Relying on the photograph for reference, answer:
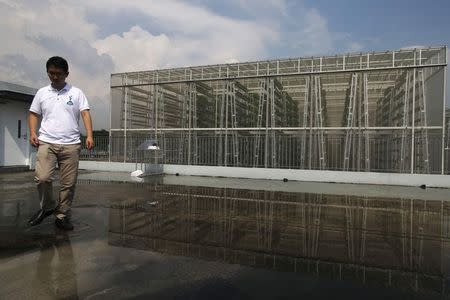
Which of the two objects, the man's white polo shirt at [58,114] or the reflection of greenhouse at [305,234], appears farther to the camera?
the man's white polo shirt at [58,114]

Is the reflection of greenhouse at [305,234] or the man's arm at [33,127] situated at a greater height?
the man's arm at [33,127]

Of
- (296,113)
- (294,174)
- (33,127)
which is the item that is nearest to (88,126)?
(33,127)

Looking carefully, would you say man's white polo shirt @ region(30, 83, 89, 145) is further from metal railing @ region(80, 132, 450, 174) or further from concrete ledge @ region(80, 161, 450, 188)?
concrete ledge @ region(80, 161, 450, 188)

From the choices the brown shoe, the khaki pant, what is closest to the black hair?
the khaki pant

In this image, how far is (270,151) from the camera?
15.5 m

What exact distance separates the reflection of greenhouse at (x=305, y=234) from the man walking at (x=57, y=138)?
83cm

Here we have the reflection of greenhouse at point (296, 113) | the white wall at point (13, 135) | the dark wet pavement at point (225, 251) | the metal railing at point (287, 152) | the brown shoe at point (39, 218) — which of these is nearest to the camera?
the dark wet pavement at point (225, 251)

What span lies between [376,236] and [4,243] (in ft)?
15.2

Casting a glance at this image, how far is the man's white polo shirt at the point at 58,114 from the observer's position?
5.27m

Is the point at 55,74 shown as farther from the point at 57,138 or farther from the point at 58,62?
the point at 57,138

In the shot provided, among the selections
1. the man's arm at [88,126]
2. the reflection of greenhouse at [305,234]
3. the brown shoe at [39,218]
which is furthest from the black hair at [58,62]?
the reflection of greenhouse at [305,234]

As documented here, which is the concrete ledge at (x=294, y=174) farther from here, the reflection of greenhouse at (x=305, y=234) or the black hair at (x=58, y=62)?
the black hair at (x=58, y=62)

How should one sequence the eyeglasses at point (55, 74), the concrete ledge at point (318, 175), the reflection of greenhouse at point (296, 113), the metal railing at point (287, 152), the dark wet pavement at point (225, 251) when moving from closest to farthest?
1. the dark wet pavement at point (225, 251)
2. the eyeglasses at point (55, 74)
3. the concrete ledge at point (318, 175)
4. the metal railing at point (287, 152)
5. the reflection of greenhouse at point (296, 113)

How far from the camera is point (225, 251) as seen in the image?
443cm
